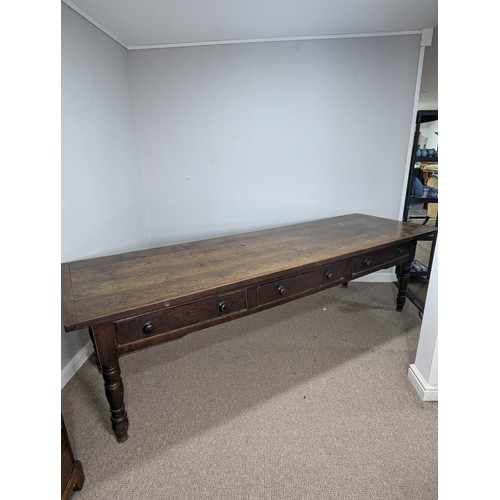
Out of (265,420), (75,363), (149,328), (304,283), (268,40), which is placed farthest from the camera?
(268,40)

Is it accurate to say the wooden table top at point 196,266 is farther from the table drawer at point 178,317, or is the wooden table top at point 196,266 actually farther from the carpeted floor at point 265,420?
the carpeted floor at point 265,420

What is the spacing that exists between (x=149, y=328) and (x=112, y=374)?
0.23 m

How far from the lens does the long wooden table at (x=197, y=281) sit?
3.67ft

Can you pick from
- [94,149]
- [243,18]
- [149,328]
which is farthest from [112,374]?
[243,18]

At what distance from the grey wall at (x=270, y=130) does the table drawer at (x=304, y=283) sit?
105cm

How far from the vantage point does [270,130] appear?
93.2 inches

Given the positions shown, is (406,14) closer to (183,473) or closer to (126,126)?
(126,126)

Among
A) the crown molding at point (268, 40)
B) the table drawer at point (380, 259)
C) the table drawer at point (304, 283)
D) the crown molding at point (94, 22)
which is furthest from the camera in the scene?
the crown molding at point (268, 40)

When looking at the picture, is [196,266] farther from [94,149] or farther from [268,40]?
[268,40]

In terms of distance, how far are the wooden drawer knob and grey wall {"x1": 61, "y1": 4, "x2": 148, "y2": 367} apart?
0.76 m

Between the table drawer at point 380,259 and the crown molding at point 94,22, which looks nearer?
the crown molding at point 94,22

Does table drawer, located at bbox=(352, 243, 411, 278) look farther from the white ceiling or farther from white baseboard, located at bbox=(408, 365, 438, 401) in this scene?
the white ceiling

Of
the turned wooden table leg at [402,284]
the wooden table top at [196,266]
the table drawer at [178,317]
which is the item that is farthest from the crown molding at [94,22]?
the turned wooden table leg at [402,284]
